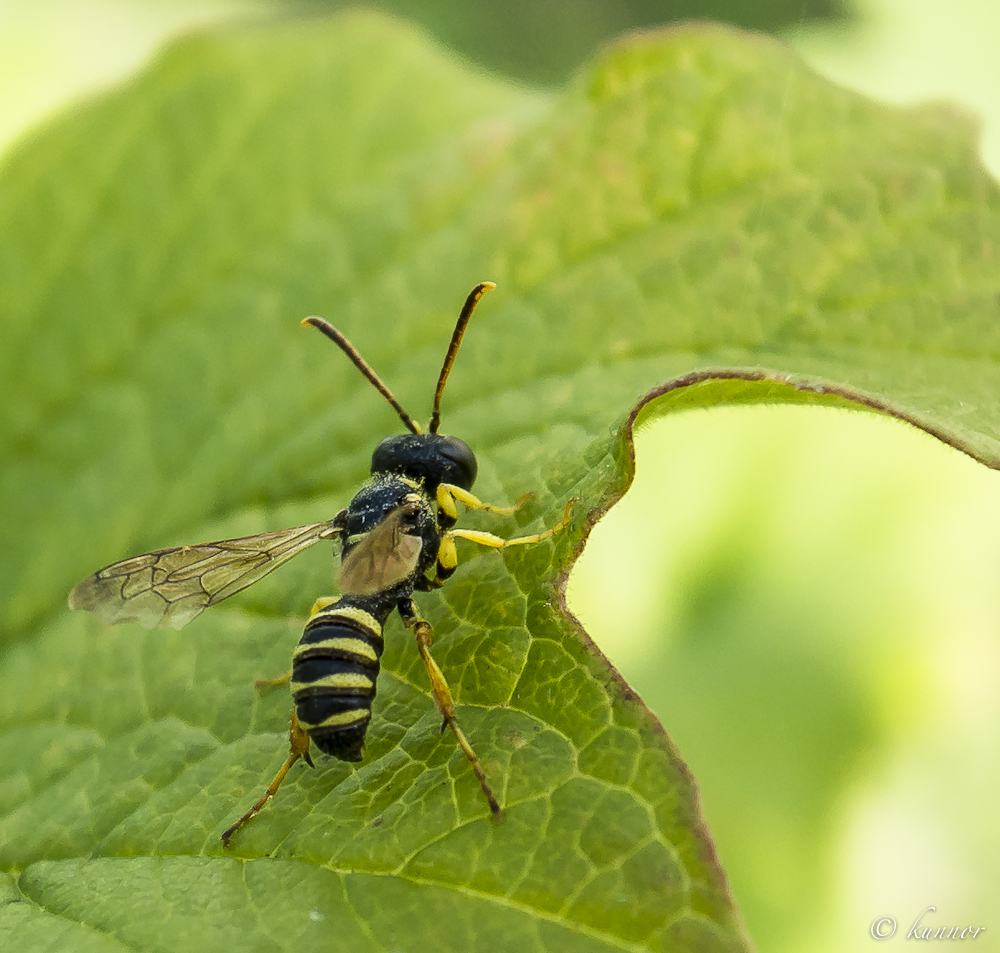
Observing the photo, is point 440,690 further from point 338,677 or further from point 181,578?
point 181,578

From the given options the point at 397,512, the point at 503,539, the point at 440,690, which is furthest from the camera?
the point at 397,512

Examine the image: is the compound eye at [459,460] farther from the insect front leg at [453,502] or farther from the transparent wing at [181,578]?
the transparent wing at [181,578]

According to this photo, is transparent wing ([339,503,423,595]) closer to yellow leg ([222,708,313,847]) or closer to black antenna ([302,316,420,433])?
yellow leg ([222,708,313,847])

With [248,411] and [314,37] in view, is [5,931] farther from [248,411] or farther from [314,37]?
[314,37]

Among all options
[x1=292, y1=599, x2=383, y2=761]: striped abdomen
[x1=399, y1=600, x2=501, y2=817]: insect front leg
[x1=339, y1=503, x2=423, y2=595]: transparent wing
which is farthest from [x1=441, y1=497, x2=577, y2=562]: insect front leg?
[x1=292, y1=599, x2=383, y2=761]: striped abdomen

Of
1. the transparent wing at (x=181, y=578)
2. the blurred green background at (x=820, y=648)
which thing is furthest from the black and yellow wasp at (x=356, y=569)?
the blurred green background at (x=820, y=648)

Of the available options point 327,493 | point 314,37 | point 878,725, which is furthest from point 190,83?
point 878,725

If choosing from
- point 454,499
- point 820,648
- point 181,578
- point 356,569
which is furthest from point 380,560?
point 820,648
